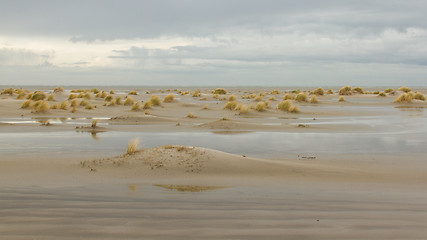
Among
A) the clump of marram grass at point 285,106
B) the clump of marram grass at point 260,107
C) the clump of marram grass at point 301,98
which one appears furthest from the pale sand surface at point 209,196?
the clump of marram grass at point 301,98

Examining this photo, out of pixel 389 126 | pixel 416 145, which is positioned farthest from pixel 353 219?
pixel 389 126

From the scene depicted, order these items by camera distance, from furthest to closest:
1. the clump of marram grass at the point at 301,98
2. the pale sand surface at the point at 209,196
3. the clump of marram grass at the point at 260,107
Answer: the clump of marram grass at the point at 301,98 < the clump of marram grass at the point at 260,107 < the pale sand surface at the point at 209,196

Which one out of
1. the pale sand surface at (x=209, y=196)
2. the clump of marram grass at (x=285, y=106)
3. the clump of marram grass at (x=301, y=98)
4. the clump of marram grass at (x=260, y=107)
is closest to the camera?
the pale sand surface at (x=209, y=196)

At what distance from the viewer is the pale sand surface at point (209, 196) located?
13.4 ft

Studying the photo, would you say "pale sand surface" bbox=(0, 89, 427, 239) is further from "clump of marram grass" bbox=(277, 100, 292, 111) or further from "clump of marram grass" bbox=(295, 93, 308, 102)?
"clump of marram grass" bbox=(295, 93, 308, 102)

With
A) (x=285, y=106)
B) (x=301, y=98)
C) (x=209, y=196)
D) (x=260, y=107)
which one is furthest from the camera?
(x=301, y=98)

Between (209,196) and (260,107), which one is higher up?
(260,107)

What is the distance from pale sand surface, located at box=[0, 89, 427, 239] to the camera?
408 centimetres

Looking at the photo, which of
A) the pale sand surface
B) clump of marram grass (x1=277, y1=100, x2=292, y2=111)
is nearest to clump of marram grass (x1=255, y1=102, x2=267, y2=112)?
clump of marram grass (x1=277, y1=100, x2=292, y2=111)

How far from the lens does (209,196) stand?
5.48 metres

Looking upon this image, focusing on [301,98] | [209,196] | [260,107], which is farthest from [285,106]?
[209,196]

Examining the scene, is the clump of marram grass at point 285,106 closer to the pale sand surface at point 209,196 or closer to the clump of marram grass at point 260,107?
the clump of marram grass at point 260,107

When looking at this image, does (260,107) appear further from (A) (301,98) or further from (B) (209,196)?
(B) (209,196)

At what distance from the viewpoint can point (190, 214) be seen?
4.59 m
